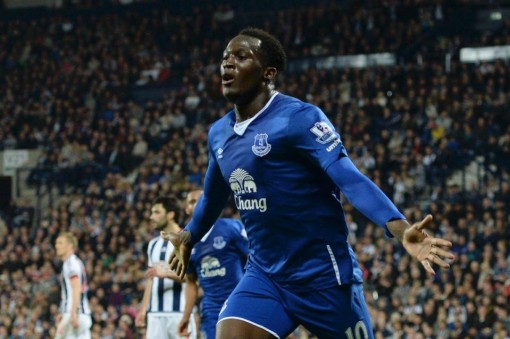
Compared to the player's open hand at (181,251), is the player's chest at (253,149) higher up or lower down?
higher up

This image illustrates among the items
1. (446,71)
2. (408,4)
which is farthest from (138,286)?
(408,4)

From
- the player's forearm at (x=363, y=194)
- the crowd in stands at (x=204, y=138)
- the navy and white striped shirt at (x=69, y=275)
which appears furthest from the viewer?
the crowd in stands at (x=204, y=138)

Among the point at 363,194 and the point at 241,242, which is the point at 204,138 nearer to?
the point at 241,242

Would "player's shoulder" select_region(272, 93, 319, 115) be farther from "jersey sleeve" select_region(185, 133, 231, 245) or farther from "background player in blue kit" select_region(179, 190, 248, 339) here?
"background player in blue kit" select_region(179, 190, 248, 339)

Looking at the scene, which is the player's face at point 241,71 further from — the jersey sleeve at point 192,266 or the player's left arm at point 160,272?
the player's left arm at point 160,272

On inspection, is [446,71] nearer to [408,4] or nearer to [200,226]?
[408,4]

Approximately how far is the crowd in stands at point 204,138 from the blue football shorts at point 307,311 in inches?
407

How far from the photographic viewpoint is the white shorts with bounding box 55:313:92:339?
1270cm

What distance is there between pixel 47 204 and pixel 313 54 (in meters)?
8.68

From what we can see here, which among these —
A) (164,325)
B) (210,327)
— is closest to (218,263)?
(210,327)

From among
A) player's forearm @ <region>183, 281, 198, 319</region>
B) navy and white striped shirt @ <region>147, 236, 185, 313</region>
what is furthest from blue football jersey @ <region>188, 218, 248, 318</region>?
navy and white striped shirt @ <region>147, 236, 185, 313</region>

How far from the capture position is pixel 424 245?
13.8 ft

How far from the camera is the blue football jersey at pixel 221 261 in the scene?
930 centimetres

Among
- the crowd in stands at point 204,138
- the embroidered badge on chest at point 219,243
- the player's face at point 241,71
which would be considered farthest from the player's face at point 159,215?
the crowd in stands at point 204,138
